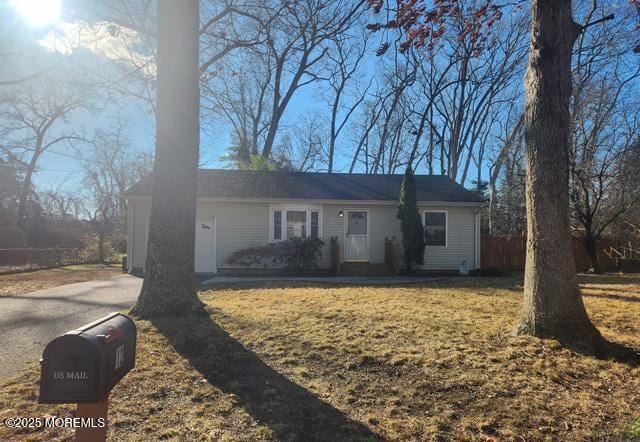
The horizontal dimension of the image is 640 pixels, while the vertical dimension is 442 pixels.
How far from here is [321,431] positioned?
2.64 meters

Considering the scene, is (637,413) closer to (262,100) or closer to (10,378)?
(10,378)

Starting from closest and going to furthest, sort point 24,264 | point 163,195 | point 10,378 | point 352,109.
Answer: point 10,378 < point 163,195 < point 24,264 < point 352,109

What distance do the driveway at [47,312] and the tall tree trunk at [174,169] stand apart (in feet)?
4.20

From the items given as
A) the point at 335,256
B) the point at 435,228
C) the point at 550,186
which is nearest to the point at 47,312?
the point at 550,186

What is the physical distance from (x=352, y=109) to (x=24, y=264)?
22.2 metres

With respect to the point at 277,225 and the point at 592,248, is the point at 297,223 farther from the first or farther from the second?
the point at 592,248

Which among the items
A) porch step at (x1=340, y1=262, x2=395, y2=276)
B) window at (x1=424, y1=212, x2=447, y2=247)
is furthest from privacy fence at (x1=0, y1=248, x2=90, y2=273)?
window at (x1=424, y1=212, x2=447, y2=247)

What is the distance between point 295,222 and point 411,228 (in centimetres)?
431

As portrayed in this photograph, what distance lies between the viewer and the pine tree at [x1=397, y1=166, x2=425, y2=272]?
13352 millimetres

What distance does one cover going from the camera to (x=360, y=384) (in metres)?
3.41

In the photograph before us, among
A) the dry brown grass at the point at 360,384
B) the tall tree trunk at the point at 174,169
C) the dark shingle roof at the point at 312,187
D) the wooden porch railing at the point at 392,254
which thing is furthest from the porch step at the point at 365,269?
the tall tree trunk at the point at 174,169

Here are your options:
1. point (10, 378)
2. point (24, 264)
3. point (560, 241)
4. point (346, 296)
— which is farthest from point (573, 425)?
point (24, 264)

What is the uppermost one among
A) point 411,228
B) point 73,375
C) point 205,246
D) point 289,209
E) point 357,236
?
Answer: point 289,209

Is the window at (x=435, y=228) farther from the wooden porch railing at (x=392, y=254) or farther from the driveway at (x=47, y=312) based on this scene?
the driveway at (x=47, y=312)
